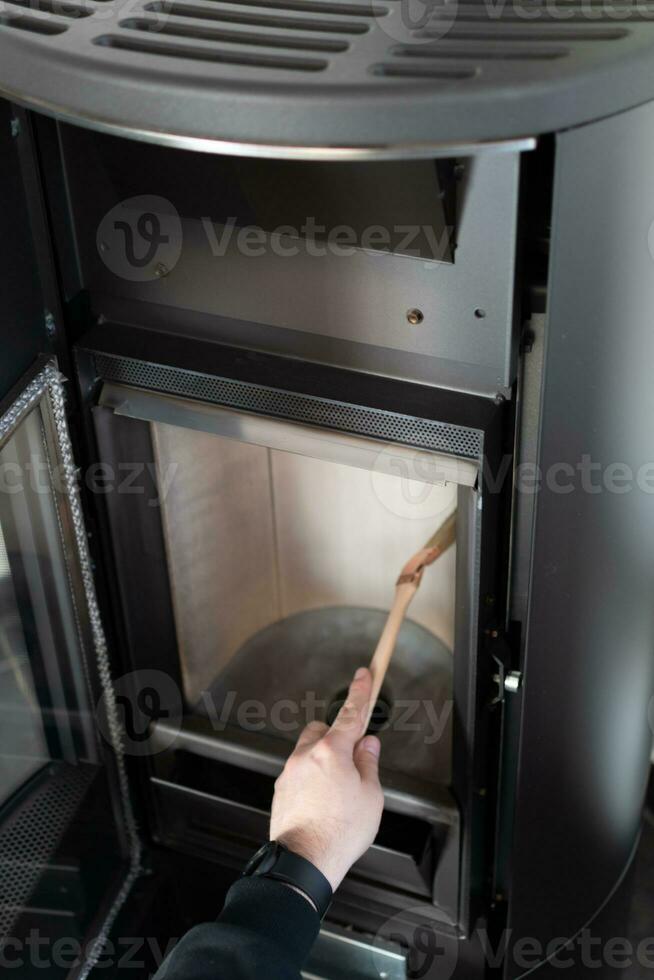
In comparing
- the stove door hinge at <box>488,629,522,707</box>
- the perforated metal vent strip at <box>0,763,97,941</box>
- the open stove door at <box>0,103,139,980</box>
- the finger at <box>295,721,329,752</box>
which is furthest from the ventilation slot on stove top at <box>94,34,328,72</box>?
the perforated metal vent strip at <box>0,763,97,941</box>

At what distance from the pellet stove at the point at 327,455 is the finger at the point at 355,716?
10 cm

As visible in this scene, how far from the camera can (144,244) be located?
3.62 ft

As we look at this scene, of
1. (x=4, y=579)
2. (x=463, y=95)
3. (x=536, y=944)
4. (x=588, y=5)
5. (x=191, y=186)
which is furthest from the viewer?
(x=536, y=944)

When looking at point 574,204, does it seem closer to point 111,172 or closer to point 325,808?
point 111,172

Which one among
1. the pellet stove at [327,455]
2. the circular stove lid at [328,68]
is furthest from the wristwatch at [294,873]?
the circular stove lid at [328,68]

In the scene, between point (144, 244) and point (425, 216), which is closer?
point (425, 216)

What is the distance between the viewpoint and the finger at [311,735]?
3.85 feet

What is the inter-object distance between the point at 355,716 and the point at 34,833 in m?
0.38

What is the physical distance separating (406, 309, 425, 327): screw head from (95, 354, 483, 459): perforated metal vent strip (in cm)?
8

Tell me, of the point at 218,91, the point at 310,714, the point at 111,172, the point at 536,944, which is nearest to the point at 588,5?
the point at 218,91

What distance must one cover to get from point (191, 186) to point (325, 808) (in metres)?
0.59

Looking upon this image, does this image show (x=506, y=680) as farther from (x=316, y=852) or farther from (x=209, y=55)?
(x=209, y=55)

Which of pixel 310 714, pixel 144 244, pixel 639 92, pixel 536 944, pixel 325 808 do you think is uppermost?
pixel 639 92

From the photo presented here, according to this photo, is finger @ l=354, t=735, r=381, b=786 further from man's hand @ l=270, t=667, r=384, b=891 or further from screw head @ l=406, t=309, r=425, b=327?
screw head @ l=406, t=309, r=425, b=327
